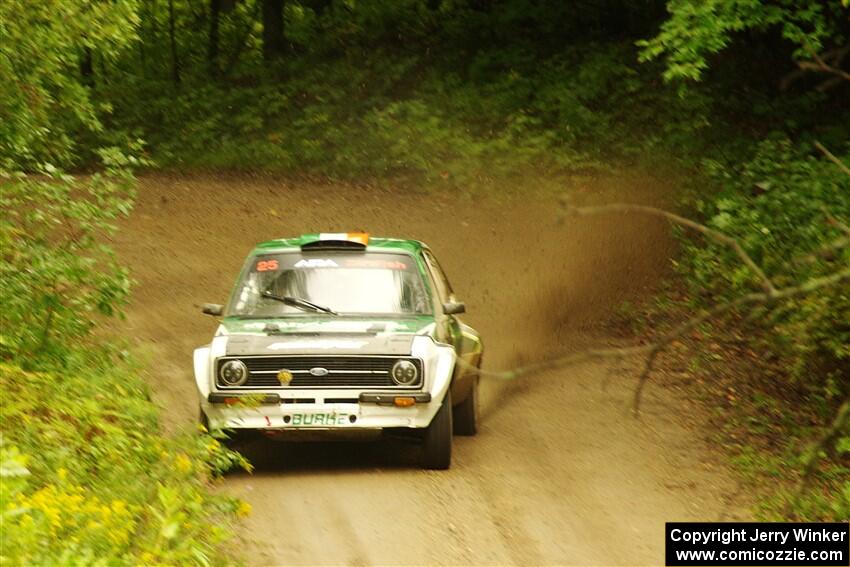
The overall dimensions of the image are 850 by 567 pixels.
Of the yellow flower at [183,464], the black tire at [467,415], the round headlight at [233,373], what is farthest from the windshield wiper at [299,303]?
the yellow flower at [183,464]

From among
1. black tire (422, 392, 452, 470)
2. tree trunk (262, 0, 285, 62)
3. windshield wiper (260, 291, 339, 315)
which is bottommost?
black tire (422, 392, 452, 470)

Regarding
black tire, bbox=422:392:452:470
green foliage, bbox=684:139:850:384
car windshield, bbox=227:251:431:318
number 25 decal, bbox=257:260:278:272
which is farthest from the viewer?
green foliage, bbox=684:139:850:384

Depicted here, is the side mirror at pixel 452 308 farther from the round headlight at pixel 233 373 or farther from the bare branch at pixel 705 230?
the bare branch at pixel 705 230

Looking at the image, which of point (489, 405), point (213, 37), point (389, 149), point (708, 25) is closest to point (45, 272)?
point (489, 405)

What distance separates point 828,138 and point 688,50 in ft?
12.7

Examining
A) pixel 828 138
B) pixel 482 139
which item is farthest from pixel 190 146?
pixel 828 138

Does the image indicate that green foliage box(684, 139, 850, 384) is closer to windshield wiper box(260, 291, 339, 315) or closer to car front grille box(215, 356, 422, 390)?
car front grille box(215, 356, 422, 390)

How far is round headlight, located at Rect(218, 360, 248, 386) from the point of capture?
10.2 m

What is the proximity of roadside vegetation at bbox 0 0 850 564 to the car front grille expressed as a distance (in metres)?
0.86

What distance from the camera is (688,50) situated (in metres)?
16.9

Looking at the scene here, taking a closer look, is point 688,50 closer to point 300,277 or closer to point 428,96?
point 300,277

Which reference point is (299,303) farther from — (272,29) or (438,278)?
(272,29)

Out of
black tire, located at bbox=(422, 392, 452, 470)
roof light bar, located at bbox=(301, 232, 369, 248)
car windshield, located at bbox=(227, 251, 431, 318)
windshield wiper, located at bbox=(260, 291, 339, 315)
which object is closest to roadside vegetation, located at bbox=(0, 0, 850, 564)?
car windshield, located at bbox=(227, 251, 431, 318)

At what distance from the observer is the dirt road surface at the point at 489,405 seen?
895 cm
